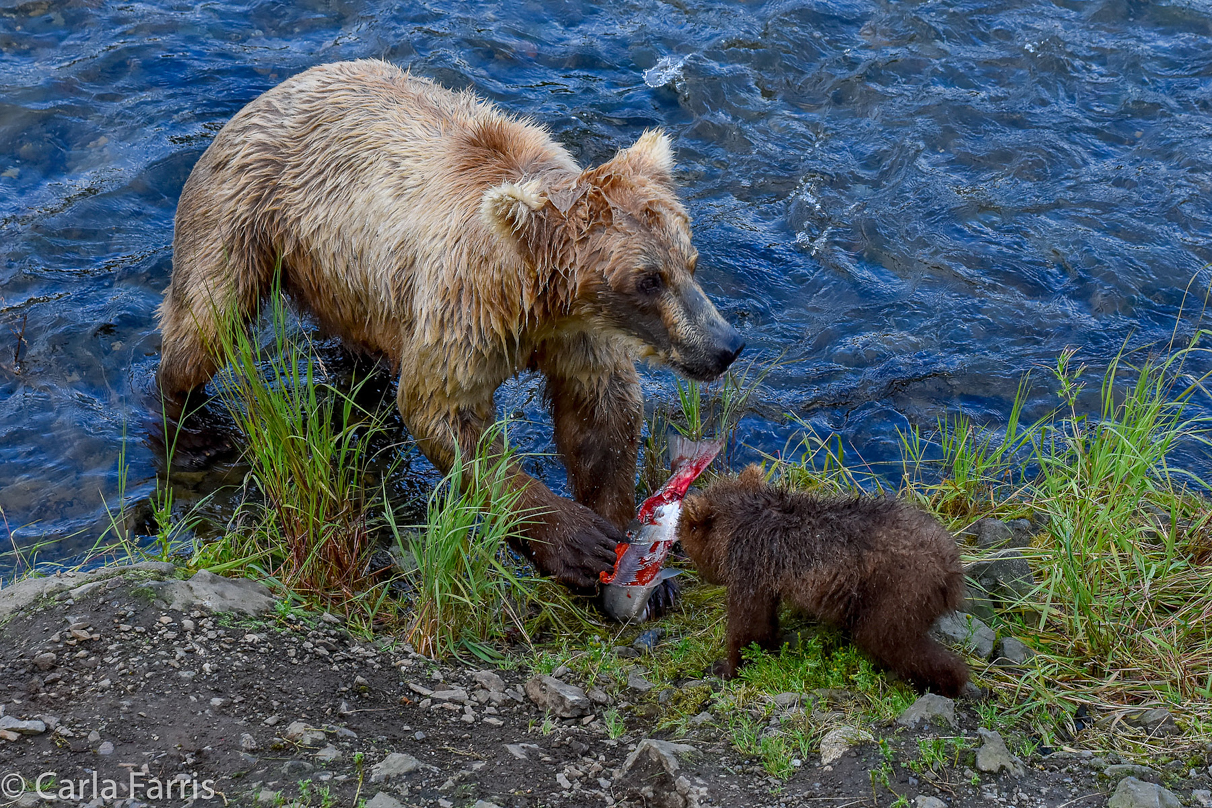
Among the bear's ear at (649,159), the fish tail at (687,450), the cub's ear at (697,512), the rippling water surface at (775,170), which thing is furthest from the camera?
the rippling water surface at (775,170)

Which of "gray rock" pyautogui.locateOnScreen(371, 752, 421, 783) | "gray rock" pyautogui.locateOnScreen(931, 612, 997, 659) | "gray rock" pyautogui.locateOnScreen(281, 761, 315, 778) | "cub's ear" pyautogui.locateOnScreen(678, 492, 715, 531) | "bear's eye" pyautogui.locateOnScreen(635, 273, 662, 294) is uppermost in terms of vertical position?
"bear's eye" pyautogui.locateOnScreen(635, 273, 662, 294)

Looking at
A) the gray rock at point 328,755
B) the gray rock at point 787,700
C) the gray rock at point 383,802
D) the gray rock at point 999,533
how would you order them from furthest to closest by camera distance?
the gray rock at point 999,533 < the gray rock at point 787,700 < the gray rock at point 328,755 < the gray rock at point 383,802

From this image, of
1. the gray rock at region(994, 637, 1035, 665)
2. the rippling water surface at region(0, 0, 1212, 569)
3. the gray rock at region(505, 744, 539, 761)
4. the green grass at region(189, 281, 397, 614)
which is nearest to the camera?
the gray rock at region(505, 744, 539, 761)

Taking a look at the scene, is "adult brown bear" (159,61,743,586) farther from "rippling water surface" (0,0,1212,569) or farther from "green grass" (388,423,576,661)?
"rippling water surface" (0,0,1212,569)

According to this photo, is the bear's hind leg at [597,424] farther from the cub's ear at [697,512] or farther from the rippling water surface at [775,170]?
the cub's ear at [697,512]

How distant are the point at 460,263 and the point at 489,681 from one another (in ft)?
5.73

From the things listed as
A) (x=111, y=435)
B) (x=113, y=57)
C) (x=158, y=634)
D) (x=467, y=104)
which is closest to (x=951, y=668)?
(x=158, y=634)

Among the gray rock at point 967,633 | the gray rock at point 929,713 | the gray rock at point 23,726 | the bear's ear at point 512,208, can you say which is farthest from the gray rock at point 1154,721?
the gray rock at point 23,726

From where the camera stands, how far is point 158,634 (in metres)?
3.70

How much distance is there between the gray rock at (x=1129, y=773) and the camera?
11.1 feet

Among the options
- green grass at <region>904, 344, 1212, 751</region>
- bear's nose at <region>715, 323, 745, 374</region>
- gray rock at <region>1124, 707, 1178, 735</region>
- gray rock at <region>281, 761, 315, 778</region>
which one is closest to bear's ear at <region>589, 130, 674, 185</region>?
bear's nose at <region>715, 323, 745, 374</region>

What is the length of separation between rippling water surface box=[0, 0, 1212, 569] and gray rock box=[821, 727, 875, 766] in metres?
2.88

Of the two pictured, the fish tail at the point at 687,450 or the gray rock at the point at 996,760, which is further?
the fish tail at the point at 687,450

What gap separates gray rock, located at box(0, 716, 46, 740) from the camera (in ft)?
10.4
